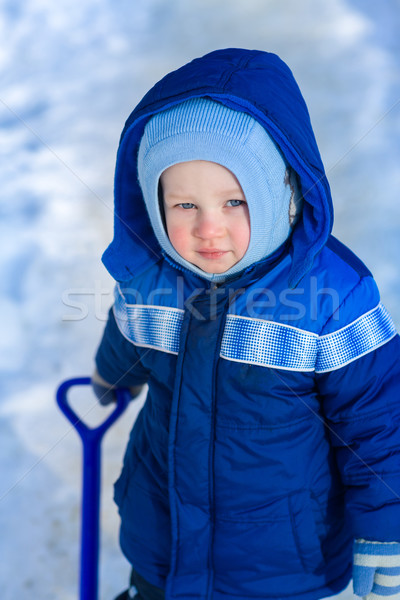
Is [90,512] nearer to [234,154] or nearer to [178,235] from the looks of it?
[178,235]

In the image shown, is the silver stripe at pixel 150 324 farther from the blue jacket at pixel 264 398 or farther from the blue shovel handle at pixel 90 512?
the blue shovel handle at pixel 90 512

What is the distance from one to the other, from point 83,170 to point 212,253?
1679mm

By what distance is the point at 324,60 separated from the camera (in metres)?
2.57

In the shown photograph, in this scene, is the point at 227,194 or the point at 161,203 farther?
the point at 161,203

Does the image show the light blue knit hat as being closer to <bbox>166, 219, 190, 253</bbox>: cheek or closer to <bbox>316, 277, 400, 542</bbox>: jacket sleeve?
<bbox>166, 219, 190, 253</bbox>: cheek

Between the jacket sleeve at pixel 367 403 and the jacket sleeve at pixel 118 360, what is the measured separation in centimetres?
39

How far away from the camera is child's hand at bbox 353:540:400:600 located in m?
0.95

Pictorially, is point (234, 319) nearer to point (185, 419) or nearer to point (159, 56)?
point (185, 419)

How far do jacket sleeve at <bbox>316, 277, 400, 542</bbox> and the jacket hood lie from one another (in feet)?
0.37

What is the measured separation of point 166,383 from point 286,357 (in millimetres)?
220

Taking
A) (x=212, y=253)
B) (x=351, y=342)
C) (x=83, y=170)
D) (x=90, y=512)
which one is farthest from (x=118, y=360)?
(x=83, y=170)

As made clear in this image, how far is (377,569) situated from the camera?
98cm

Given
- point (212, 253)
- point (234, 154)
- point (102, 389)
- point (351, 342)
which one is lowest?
point (102, 389)

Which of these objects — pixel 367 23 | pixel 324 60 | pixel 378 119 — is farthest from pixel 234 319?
pixel 367 23
